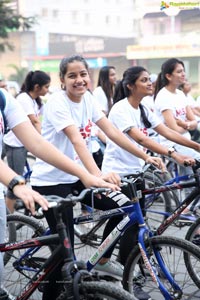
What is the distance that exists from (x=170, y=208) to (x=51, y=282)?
2690mm

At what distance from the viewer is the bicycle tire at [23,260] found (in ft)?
11.6

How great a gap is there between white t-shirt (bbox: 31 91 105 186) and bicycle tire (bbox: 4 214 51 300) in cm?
46

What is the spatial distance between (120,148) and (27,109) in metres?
1.89

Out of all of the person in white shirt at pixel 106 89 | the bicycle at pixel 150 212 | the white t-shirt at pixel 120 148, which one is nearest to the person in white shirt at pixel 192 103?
the person in white shirt at pixel 106 89

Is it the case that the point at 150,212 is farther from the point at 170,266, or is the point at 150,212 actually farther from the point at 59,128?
the point at 59,128

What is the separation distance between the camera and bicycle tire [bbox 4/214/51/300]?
3.53 m

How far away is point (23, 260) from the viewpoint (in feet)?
12.0

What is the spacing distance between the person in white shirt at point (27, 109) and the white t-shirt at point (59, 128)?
212 cm

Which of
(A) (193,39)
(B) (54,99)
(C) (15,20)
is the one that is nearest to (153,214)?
(B) (54,99)

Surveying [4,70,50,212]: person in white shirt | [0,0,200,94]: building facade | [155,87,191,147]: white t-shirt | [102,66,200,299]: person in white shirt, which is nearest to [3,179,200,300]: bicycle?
[102,66,200,299]: person in white shirt

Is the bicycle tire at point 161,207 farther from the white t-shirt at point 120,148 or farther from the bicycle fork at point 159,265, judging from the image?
the bicycle fork at point 159,265

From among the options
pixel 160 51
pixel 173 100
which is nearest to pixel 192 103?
pixel 173 100

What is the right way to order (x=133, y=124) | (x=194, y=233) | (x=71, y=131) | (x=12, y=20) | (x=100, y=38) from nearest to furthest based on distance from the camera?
(x=71, y=131)
(x=194, y=233)
(x=133, y=124)
(x=12, y=20)
(x=100, y=38)

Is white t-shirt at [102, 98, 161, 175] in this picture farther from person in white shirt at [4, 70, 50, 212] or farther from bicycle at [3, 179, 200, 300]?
person in white shirt at [4, 70, 50, 212]
